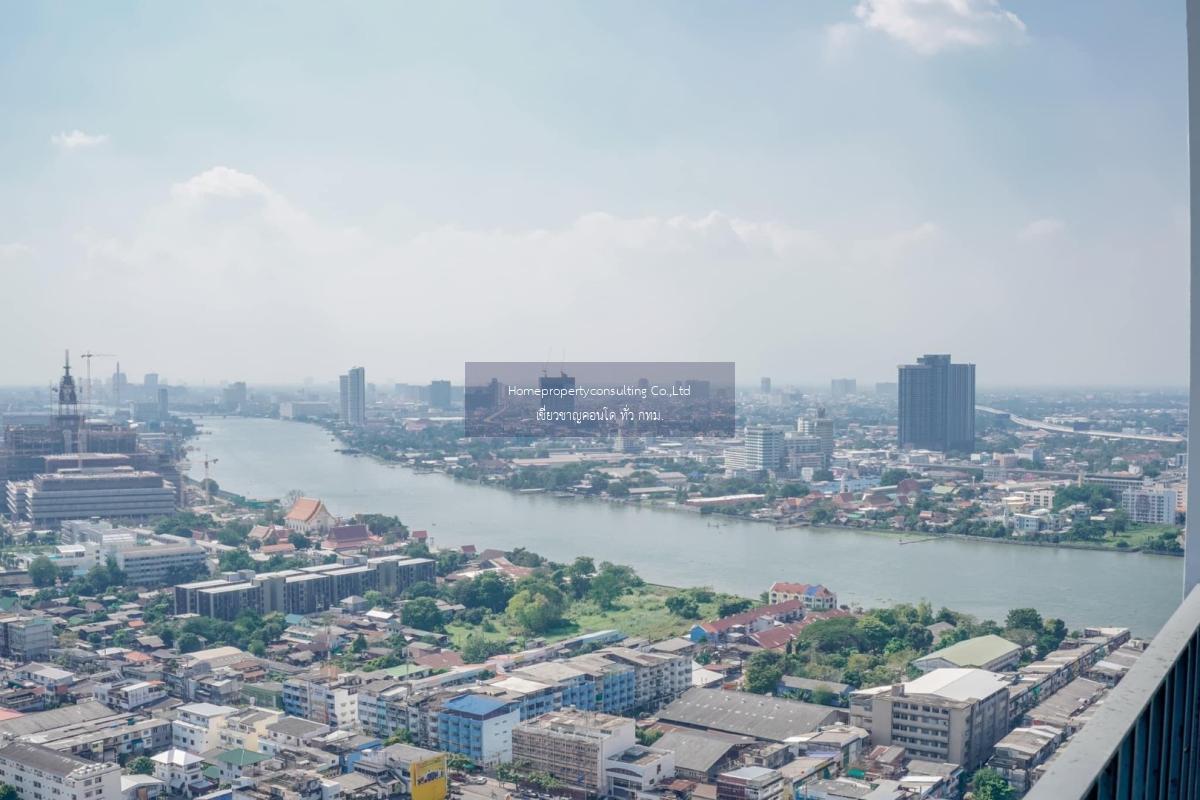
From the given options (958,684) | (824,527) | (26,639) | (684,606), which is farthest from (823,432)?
(26,639)

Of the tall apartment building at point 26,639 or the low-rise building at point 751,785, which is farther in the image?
the tall apartment building at point 26,639

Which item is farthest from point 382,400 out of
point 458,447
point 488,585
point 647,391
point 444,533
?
point 488,585

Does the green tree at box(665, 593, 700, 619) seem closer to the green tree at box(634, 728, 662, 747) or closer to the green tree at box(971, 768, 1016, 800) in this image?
the green tree at box(634, 728, 662, 747)

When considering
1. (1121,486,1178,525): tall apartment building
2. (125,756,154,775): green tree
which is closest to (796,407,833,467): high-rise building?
(1121,486,1178,525): tall apartment building

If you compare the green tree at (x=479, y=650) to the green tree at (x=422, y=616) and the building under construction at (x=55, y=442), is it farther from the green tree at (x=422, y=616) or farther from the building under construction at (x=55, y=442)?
the building under construction at (x=55, y=442)

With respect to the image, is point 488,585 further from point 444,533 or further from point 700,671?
point 444,533

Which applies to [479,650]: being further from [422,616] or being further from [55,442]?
[55,442]

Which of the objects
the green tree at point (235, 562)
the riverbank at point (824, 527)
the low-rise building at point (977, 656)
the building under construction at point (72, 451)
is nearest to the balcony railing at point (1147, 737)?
the low-rise building at point (977, 656)
